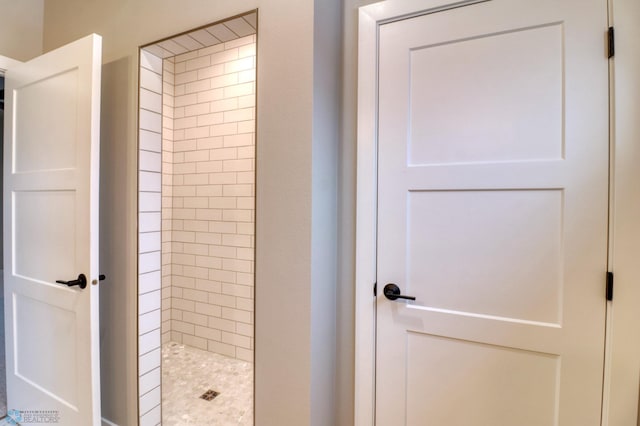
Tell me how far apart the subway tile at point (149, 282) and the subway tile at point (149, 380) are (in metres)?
0.46

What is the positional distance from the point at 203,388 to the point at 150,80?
2094mm

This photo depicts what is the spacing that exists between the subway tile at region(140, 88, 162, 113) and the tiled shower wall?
2.66ft

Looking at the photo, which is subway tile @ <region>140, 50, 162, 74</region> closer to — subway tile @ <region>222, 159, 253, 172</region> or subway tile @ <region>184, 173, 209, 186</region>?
subway tile @ <region>222, 159, 253, 172</region>

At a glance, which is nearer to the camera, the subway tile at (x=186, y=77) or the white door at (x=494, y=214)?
the white door at (x=494, y=214)

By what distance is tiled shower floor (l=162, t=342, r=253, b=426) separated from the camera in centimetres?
178

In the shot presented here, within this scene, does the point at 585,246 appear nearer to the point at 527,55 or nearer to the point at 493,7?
the point at 527,55

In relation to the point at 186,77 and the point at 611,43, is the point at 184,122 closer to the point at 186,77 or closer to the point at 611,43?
the point at 186,77

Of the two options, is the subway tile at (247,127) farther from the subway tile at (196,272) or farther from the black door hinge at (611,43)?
the black door hinge at (611,43)

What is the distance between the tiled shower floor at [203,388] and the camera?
178 cm

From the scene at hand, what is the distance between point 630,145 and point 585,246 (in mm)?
351

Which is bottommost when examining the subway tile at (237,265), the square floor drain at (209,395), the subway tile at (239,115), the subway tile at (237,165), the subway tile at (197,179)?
the square floor drain at (209,395)

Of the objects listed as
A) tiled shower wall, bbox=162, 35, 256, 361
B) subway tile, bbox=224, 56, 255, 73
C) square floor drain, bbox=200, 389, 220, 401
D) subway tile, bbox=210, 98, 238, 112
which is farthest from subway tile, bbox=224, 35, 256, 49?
square floor drain, bbox=200, 389, 220, 401

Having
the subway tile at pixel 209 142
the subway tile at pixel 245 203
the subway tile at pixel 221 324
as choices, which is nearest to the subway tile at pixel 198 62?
the subway tile at pixel 209 142

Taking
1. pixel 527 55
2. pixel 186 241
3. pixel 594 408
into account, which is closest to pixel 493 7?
pixel 527 55
